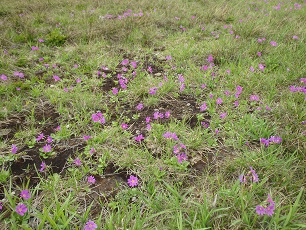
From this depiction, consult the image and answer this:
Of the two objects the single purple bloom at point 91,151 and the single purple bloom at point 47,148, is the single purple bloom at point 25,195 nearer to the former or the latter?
the single purple bloom at point 47,148

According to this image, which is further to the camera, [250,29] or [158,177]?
[250,29]

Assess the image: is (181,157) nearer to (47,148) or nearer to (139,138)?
(139,138)

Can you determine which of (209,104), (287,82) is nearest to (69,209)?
(209,104)

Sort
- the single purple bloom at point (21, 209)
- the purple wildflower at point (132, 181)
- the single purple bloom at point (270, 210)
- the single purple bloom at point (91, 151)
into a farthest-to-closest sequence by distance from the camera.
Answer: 1. the single purple bloom at point (91, 151)
2. the purple wildflower at point (132, 181)
3. the single purple bloom at point (21, 209)
4. the single purple bloom at point (270, 210)

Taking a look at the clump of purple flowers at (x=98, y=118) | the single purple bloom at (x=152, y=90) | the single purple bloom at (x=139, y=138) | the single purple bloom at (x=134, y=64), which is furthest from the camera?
the single purple bloom at (x=134, y=64)

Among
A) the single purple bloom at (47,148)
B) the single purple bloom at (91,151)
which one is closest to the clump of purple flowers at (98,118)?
the single purple bloom at (91,151)

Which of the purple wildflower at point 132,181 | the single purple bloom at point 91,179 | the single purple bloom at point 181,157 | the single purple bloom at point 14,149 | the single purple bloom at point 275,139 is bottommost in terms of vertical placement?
the purple wildflower at point 132,181

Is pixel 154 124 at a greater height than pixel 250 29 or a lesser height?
lesser

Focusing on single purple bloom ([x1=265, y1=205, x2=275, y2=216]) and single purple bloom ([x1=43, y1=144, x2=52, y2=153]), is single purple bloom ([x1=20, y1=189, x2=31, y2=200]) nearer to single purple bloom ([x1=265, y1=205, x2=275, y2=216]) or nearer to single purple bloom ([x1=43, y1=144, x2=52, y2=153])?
single purple bloom ([x1=43, y1=144, x2=52, y2=153])

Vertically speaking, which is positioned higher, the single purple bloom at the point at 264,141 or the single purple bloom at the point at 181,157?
the single purple bloom at the point at 264,141

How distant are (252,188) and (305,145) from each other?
29.6 inches

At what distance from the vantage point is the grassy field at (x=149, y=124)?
1.72 metres

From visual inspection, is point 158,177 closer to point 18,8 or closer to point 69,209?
point 69,209

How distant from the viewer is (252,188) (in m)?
1.76
